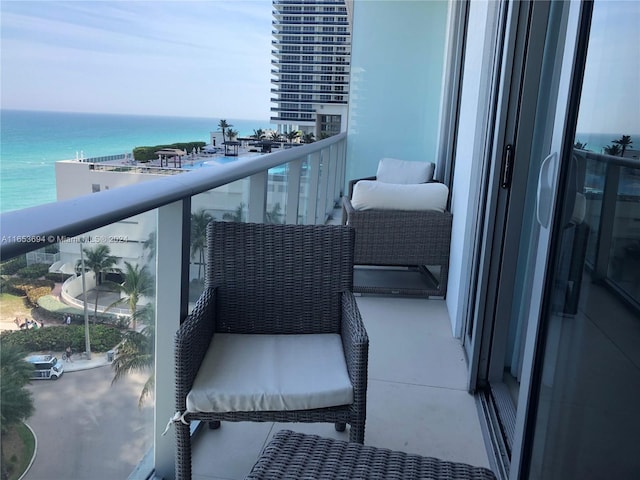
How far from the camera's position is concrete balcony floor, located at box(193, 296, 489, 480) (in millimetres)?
2055

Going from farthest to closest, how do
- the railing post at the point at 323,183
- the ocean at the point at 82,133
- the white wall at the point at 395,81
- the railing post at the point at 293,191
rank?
the ocean at the point at 82,133 < the white wall at the point at 395,81 < the railing post at the point at 323,183 < the railing post at the point at 293,191

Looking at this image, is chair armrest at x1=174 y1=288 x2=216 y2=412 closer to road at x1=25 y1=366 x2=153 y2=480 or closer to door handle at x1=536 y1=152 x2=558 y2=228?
road at x1=25 y1=366 x2=153 y2=480

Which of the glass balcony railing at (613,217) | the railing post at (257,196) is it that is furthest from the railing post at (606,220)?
the railing post at (257,196)

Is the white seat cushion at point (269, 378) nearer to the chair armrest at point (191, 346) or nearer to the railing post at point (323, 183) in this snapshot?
the chair armrest at point (191, 346)

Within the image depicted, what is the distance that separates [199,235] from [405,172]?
12.8 ft

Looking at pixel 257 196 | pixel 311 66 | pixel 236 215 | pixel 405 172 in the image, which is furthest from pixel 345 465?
pixel 311 66

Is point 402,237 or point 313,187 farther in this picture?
point 313,187

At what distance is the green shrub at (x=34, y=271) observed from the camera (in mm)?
1029

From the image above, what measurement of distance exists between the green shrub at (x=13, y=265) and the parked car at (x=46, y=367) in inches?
9.0

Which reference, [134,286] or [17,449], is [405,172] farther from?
[17,449]

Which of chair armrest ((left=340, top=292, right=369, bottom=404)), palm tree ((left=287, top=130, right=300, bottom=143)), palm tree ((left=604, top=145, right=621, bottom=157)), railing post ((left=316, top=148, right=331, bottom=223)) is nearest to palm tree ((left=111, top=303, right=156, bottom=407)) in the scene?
chair armrest ((left=340, top=292, right=369, bottom=404))

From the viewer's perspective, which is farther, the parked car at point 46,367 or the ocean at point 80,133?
the ocean at point 80,133

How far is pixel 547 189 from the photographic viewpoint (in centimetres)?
140

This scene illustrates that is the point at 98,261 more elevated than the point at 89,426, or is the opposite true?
the point at 98,261
